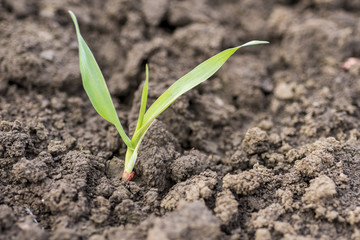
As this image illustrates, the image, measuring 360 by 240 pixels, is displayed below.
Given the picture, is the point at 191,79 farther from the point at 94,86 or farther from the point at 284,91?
the point at 284,91

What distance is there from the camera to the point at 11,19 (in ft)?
6.91

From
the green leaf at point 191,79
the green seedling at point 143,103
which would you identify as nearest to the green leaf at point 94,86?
the green seedling at point 143,103

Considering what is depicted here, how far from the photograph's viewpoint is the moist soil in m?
1.34

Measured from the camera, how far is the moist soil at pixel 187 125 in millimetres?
1340

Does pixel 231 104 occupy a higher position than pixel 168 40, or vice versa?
pixel 168 40

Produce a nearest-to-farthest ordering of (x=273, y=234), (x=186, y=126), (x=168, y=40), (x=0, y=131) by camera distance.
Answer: (x=273, y=234), (x=0, y=131), (x=186, y=126), (x=168, y=40)

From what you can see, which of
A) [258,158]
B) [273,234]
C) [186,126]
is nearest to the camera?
[273,234]

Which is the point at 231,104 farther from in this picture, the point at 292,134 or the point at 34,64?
the point at 34,64

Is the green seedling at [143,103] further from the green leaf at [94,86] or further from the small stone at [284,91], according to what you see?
the small stone at [284,91]

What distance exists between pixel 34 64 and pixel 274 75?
57.8 inches

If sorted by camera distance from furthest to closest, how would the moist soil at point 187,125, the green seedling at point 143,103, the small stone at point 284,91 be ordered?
1. the small stone at point 284,91
2. the green seedling at point 143,103
3. the moist soil at point 187,125

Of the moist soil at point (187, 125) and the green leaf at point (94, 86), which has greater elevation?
the green leaf at point (94, 86)

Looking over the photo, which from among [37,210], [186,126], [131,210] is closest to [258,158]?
[186,126]

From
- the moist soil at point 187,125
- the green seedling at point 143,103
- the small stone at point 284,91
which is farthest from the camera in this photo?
the small stone at point 284,91
